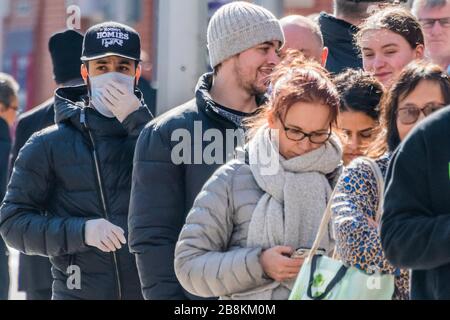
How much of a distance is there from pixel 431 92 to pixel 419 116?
94 millimetres

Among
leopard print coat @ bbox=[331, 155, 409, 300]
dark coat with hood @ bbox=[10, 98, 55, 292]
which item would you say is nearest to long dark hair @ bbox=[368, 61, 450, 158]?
leopard print coat @ bbox=[331, 155, 409, 300]

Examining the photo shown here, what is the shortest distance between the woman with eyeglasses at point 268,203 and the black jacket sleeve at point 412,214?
0.53 meters

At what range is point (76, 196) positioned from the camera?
18.7 ft

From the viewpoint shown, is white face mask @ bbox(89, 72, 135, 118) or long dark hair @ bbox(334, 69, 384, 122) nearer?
long dark hair @ bbox(334, 69, 384, 122)

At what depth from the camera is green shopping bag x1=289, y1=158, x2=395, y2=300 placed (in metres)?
3.83

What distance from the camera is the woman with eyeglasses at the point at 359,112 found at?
4.97 metres

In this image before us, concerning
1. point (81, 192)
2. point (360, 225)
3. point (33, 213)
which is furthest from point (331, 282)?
point (33, 213)

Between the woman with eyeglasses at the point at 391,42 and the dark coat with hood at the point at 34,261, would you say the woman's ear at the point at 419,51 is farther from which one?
the dark coat with hood at the point at 34,261

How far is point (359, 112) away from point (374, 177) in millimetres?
1011

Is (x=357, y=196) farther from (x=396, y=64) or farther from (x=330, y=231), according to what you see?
(x=396, y=64)

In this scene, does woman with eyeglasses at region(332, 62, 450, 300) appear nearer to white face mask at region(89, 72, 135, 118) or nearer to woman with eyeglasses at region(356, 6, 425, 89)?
woman with eyeglasses at region(356, 6, 425, 89)

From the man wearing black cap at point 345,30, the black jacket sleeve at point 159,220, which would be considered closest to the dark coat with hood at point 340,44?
the man wearing black cap at point 345,30

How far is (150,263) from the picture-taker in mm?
5090

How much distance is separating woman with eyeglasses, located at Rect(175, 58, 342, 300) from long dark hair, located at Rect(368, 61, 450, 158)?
0.67 ft
